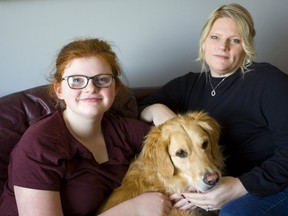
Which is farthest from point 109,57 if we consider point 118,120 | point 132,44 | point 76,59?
point 132,44

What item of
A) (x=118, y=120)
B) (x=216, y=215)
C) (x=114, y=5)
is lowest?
(x=216, y=215)

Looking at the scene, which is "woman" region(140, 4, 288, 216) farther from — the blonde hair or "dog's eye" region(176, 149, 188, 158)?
"dog's eye" region(176, 149, 188, 158)

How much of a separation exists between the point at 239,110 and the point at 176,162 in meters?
0.44

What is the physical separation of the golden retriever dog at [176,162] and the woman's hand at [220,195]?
4cm

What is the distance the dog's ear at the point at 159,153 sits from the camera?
61.0 inches

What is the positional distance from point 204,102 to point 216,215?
23.7 inches

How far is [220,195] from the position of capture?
1.50 meters

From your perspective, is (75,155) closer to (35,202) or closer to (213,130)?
(35,202)

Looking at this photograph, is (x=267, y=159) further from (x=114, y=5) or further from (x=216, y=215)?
(x=114, y=5)

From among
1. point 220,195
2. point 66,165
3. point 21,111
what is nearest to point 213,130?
point 220,195

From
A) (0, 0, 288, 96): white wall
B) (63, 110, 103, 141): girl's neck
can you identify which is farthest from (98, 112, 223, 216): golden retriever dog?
(0, 0, 288, 96): white wall

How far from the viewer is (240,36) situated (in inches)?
70.1

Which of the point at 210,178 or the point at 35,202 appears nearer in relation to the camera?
the point at 35,202

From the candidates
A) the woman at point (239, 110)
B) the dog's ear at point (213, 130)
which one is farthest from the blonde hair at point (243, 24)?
the dog's ear at point (213, 130)
